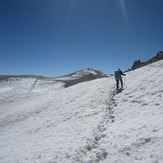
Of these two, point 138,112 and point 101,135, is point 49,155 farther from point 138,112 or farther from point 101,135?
point 138,112

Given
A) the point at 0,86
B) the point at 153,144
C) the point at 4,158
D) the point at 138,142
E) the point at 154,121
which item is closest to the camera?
the point at 153,144

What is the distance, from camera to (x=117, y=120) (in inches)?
292

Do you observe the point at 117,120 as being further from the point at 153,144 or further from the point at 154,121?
the point at 153,144

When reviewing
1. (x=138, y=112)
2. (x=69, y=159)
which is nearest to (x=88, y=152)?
(x=69, y=159)

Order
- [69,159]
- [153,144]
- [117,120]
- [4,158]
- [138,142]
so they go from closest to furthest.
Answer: [153,144] → [138,142] → [69,159] → [4,158] → [117,120]

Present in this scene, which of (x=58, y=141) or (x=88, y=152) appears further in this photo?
(x=58, y=141)

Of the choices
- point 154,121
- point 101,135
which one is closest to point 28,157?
point 101,135

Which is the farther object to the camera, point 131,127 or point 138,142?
point 131,127

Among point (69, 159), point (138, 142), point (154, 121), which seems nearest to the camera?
point (138, 142)

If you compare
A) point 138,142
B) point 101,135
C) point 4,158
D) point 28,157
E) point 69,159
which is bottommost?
point 4,158

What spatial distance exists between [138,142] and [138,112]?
3037mm

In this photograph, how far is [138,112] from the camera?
7.42m

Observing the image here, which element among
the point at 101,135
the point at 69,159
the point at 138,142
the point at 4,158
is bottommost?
the point at 4,158

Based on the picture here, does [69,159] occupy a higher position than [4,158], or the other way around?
[69,159]
